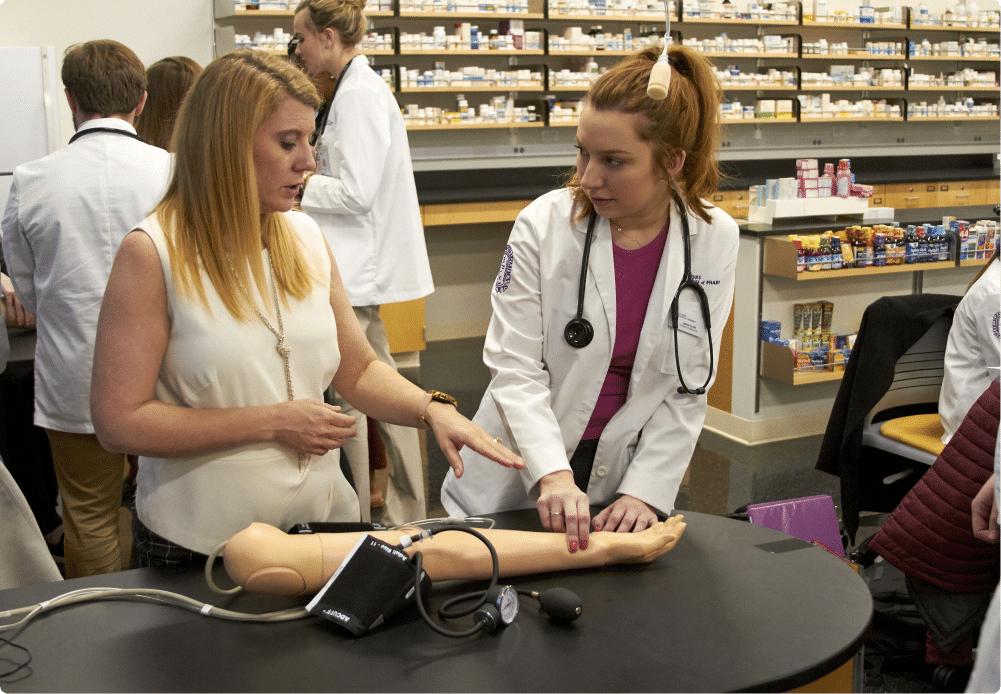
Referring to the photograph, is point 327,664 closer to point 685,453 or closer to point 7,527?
point 7,527

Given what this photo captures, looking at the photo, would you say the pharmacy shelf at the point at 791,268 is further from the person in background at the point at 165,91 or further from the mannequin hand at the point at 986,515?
the person in background at the point at 165,91

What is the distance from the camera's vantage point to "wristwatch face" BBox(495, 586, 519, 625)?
1218 millimetres

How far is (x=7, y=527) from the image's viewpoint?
156 centimetres

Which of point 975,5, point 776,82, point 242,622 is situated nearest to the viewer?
point 242,622

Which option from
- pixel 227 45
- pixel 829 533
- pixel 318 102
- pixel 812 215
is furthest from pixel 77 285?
pixel 227 45

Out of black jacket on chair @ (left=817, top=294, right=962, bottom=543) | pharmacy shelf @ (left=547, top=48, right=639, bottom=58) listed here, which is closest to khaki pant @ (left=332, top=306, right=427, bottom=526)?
black jacket on chair @ (left=817, top=294, right=962, bottom=543)

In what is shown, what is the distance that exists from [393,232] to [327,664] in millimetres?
2259

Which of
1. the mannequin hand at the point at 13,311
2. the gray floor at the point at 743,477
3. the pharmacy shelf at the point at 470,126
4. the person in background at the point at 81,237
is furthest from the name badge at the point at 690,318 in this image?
the pharmacy shelf at the point at 470,126

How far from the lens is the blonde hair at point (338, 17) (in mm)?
2990

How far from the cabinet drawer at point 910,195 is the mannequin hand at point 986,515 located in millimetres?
7171

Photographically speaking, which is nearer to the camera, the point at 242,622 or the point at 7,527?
the point at 242,622

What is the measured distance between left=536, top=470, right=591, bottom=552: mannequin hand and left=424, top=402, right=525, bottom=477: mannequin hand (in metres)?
0.08

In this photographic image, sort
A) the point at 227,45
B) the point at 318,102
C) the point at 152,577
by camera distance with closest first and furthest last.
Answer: the point at 152,577, the point at 318,102, the point at 227,45

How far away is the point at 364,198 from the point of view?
3049mm
